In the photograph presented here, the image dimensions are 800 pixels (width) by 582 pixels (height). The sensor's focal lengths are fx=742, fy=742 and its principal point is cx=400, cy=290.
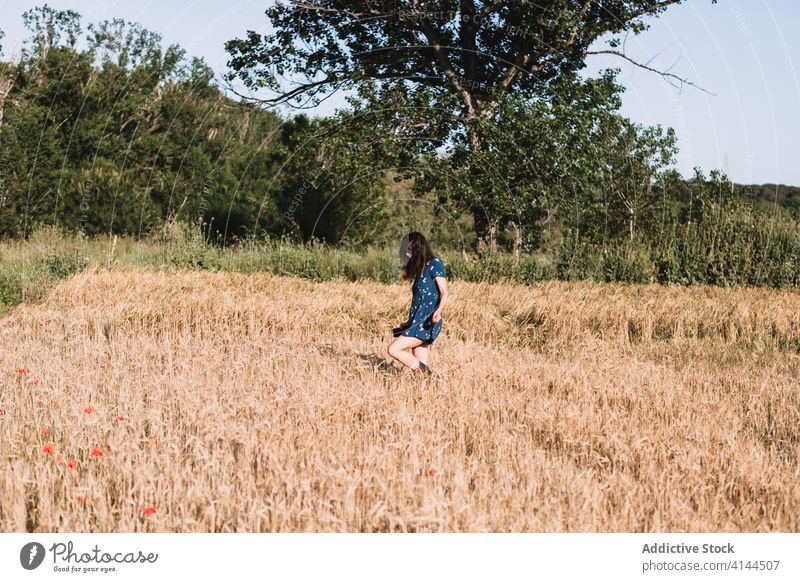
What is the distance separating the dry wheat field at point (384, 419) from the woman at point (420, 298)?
304 mm

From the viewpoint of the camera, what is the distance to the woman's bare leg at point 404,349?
7105mm

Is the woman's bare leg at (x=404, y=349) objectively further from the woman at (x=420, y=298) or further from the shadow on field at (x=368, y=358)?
the shadow on field at (x=368, y=358)

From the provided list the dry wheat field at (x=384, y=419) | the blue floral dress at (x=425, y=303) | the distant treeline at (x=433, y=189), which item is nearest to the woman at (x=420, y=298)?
the blue floral dress at (x=425, y=303)

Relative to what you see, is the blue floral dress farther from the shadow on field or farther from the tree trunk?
the tree trunk

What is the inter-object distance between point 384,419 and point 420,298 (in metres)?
1.92

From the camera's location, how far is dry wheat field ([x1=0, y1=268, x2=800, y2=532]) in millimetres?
3986

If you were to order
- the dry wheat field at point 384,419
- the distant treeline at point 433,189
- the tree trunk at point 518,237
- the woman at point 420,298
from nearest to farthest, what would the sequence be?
the dry wheat field at point 384,419 < the woman at point 420,298 < the distant treeline at point 433,189 < the tree trunk at point 518,237

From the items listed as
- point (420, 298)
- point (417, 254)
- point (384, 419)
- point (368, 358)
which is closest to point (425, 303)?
point (420, 298)

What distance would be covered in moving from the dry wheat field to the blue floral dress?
430 millimetres

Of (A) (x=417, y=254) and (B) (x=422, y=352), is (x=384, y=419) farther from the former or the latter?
(A) (x=417, y=254)

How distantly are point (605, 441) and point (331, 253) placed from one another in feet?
41.0

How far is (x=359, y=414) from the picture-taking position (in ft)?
18.9

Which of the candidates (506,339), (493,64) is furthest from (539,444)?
(493,64)
